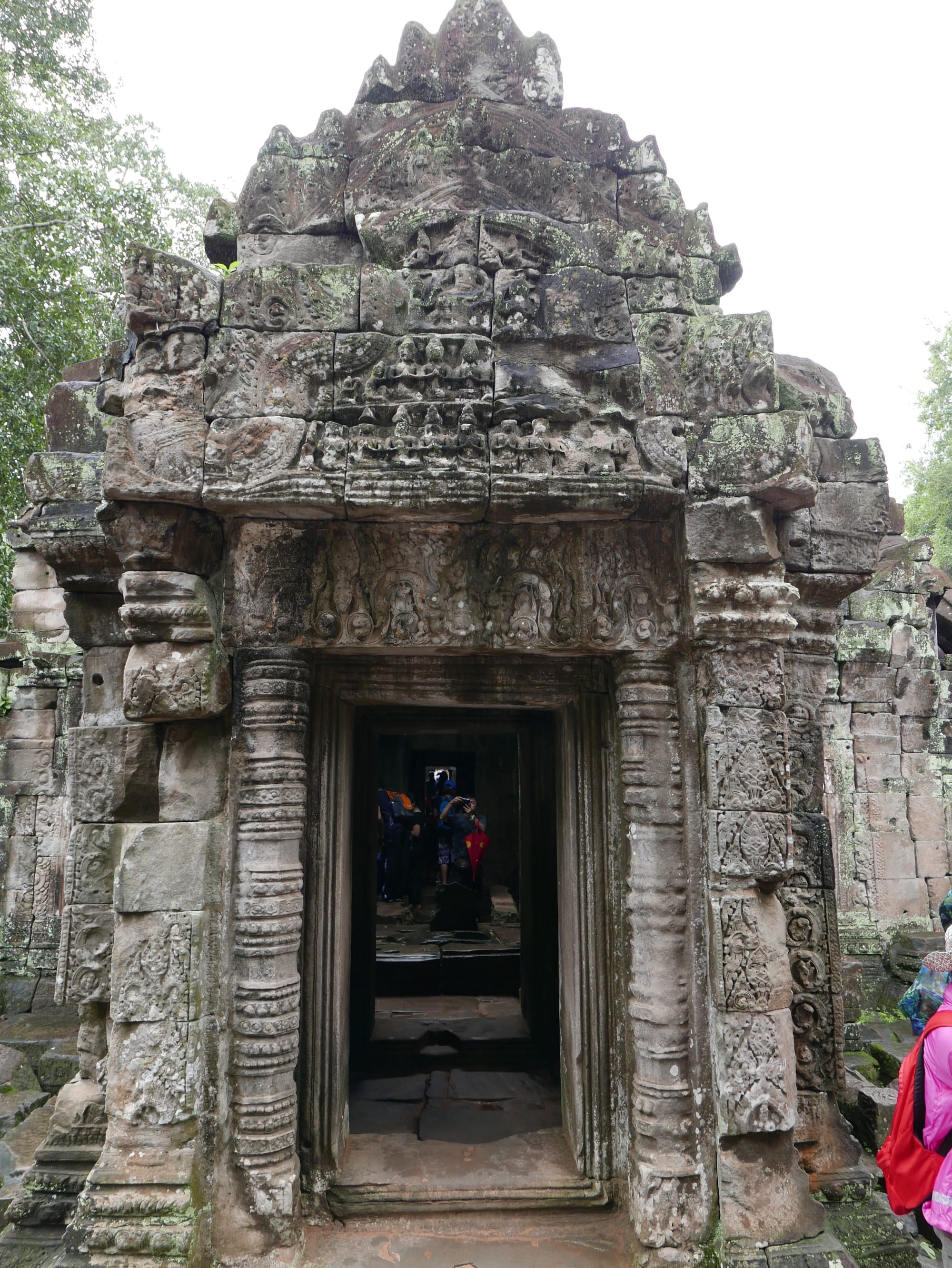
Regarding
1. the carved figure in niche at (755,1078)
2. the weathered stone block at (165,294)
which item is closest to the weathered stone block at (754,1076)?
the carved figure in niche at (755,1078)

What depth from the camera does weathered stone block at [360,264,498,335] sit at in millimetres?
3447

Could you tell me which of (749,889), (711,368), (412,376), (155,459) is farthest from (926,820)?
(155,459)

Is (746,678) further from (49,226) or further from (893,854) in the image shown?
(49,226)

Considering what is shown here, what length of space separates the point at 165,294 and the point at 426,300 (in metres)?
1.08

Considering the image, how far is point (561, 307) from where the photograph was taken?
3475 mm

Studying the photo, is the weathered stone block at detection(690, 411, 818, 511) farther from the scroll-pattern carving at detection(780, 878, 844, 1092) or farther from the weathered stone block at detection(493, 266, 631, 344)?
the scroll-pattern carving at detection(780, 878, 844, 1092)

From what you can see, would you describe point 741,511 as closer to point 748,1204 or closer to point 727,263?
point 727,263

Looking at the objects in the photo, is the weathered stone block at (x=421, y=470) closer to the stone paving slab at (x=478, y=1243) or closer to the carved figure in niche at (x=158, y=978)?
the carved figure in niche at (x=158, y=978)

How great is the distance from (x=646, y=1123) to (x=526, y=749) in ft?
10.5

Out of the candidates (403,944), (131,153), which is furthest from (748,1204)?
(131,153)

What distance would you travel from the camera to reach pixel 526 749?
6.37 metres

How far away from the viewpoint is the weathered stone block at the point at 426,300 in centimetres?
345

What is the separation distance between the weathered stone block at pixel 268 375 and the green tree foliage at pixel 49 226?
853cm

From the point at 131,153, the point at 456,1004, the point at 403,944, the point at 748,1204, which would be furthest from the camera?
the point at 131,153
